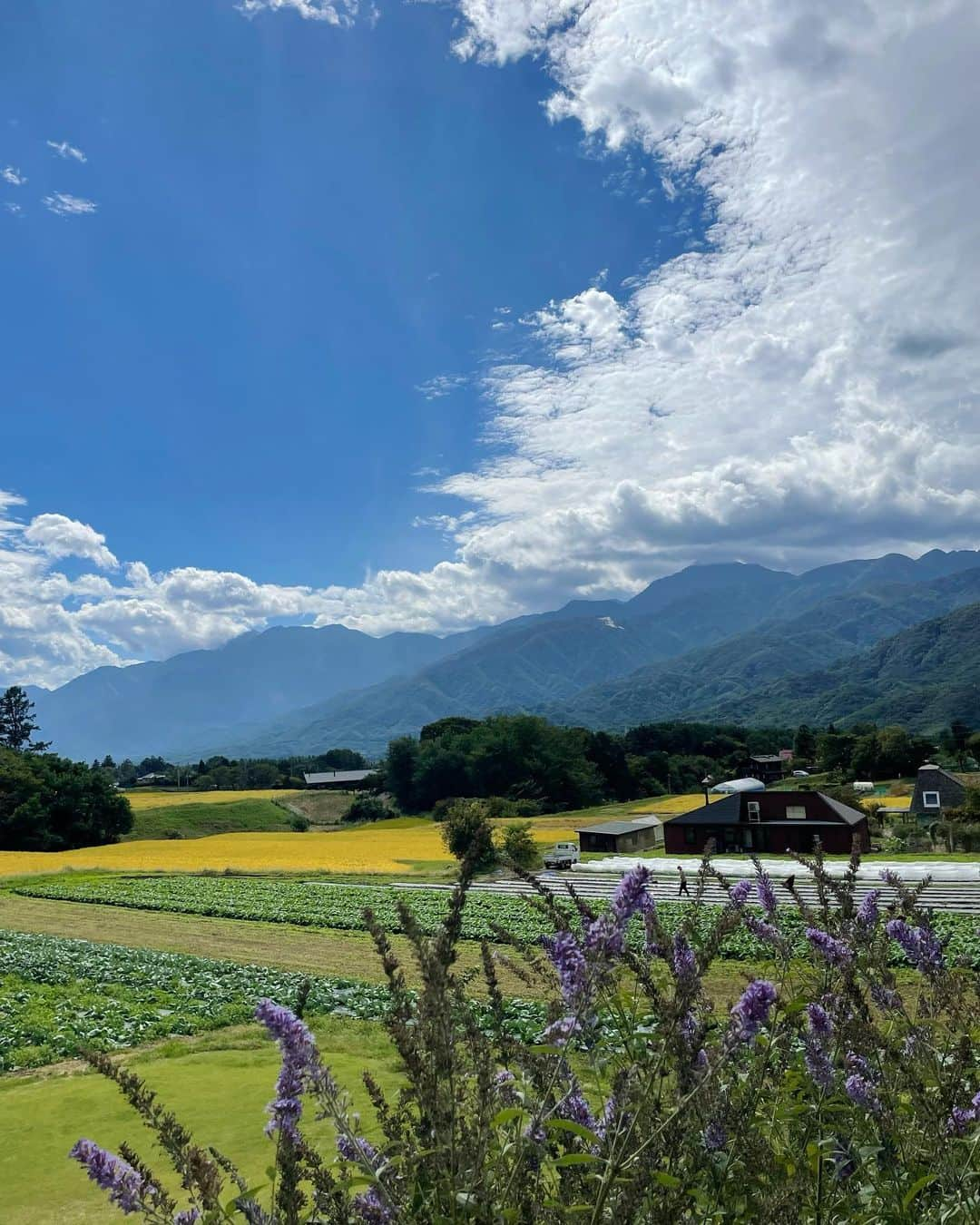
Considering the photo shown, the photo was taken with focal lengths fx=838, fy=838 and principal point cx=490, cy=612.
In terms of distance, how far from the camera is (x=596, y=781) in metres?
89.8

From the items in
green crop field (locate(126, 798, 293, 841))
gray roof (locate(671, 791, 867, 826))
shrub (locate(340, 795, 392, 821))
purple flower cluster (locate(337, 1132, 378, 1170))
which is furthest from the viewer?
shrub (locate(340, 795, 392, 821))

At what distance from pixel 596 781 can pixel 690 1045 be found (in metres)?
89.5

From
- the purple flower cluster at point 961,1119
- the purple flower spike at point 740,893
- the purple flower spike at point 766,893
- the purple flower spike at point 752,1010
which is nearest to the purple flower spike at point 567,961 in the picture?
the purple flower spike at point 752,1010

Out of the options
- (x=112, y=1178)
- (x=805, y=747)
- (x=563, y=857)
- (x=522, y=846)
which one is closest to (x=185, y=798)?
(x=563, y=857)

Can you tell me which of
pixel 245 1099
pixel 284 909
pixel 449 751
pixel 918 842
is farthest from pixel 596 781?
pixel 245 1099

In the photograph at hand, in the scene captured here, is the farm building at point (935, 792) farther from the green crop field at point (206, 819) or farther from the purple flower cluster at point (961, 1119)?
the purple flower cluster at point (961, 1119)

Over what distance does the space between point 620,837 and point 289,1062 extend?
5136cm

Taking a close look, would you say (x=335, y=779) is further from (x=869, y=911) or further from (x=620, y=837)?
(x=869, y=911)

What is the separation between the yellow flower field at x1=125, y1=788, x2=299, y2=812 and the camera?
85438 millimetres

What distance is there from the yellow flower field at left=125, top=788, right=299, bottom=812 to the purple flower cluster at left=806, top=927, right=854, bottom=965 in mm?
85018

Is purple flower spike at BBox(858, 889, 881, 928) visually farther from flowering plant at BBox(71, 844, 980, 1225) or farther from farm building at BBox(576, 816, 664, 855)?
farm building at BBox(576, 816, 664, 855)

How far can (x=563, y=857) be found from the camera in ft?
139

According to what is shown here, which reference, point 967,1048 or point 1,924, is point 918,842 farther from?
point 967,1048

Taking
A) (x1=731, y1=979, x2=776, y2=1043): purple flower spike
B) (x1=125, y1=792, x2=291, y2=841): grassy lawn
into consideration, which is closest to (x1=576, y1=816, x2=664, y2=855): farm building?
(x1=125, y1=792, x2=291, y2=841): grassy lawn
